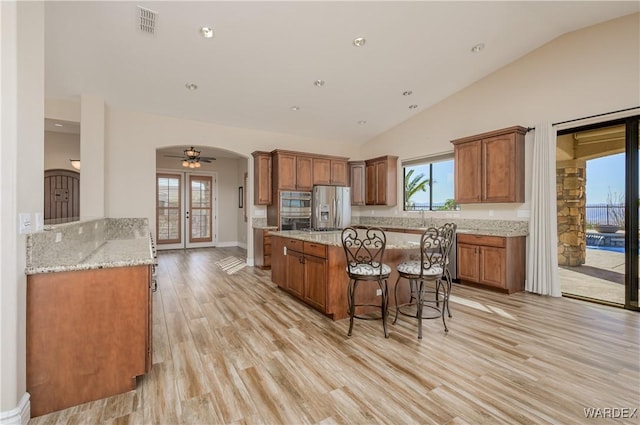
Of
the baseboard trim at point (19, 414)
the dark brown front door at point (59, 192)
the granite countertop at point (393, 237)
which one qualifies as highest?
the dark brown front door at point (59, 192)

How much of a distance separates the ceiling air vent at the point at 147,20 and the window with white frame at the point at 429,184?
5205 mm

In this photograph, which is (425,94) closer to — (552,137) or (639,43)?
(552,137)

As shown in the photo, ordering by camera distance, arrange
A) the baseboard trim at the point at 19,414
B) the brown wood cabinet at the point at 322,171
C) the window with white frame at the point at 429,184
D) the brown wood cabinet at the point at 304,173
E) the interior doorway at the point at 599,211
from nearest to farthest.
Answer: the baseboard trim at the point at 19,414, the interior doorway at the point at 599,211, the window with white frame at the point at 429,184, the brown wood cabinet at the point at 304,173, the brown wood cabinet at the point at 322,171

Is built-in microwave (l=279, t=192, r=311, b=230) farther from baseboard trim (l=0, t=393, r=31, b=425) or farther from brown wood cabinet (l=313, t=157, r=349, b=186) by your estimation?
baseboard trim (l=0, t=393, r=31, b=425)

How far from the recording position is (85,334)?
70.4 inches

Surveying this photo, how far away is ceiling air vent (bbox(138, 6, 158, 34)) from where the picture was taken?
10.0 ft

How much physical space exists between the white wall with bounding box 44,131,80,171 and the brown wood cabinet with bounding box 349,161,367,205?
6586 millimetres

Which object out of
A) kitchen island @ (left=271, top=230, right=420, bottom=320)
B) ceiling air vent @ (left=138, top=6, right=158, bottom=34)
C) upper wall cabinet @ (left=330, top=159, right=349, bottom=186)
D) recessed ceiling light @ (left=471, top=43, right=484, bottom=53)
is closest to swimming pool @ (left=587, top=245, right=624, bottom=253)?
kitchen island @ (left=271, top=230, right=420, bottom=320)

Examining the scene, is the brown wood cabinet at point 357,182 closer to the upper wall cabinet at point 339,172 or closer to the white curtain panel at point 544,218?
the upper wall cabinet at point 339,172

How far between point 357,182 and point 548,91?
4011mm

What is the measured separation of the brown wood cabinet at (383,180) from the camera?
6.58 m

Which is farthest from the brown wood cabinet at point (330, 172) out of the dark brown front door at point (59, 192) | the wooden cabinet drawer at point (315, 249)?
the dark brown front door at point (59, 192)

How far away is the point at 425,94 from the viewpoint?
539 centimetres

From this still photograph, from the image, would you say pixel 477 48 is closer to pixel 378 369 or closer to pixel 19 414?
pixel 378 369
